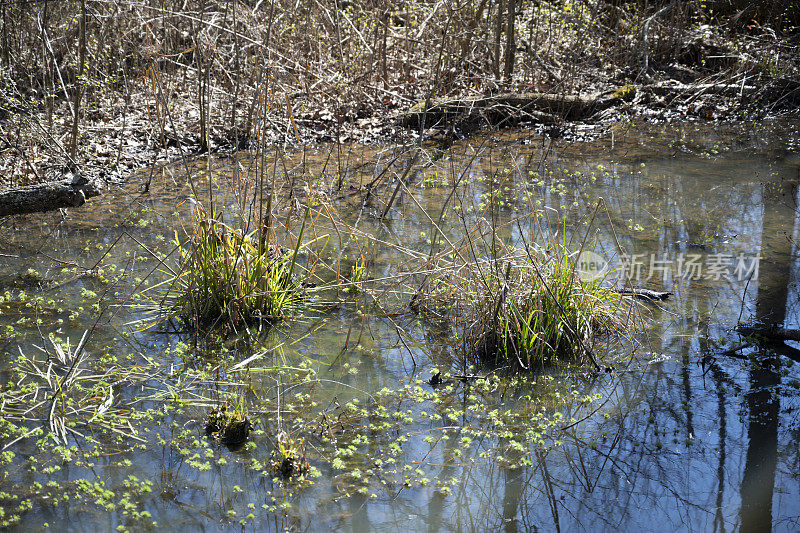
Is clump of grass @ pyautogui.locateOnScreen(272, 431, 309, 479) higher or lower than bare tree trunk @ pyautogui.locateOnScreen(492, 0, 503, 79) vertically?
lower

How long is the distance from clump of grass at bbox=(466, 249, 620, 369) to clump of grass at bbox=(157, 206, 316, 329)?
4.11 feet

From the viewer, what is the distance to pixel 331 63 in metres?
9.72

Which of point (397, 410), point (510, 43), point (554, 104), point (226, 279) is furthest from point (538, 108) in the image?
point (397, 410)

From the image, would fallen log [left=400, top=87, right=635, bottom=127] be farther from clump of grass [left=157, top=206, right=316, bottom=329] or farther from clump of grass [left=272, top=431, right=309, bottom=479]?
clump of grass [left=272, top=431, right=309, bottom=479]

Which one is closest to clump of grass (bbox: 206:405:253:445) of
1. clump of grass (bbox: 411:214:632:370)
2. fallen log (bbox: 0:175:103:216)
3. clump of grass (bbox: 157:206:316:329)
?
clump of grass (bbox: 157:206:316:329)

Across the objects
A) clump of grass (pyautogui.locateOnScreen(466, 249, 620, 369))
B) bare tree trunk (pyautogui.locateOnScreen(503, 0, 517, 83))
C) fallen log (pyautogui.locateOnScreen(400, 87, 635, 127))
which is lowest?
clump of grass (pyautogui.locateOnScreen(466, 249, 620, 369))

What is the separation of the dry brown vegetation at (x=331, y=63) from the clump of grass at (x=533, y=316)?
376 cm

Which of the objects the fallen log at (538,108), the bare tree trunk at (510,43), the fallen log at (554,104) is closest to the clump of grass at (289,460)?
the fallen log at (554,104)

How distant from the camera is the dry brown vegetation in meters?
7.89

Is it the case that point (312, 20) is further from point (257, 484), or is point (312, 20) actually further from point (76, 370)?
point (257, 484)

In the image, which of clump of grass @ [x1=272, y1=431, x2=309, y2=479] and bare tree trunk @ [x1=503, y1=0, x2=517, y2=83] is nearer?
clump of grass @ [x1=272, y1=431, x2=309, y2=479]

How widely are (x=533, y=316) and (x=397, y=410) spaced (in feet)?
3.37

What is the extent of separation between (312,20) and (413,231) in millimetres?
5051

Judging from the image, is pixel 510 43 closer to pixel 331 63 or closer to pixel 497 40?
pixel 497 40
